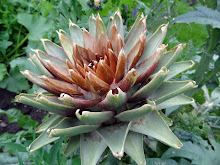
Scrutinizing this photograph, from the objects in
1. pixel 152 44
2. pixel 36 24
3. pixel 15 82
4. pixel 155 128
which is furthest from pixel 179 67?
pixel 15 82

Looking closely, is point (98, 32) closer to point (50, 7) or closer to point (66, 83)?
point (66, 83)

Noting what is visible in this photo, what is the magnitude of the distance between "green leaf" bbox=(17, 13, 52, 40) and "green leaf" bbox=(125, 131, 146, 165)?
3.90 feet

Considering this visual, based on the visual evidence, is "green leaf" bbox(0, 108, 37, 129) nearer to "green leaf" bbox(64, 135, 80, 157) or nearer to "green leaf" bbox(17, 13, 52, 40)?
"green leaf" bbox(17, 13, 52, 40)

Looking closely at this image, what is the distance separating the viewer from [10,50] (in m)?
1.92

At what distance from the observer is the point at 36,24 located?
1.58m

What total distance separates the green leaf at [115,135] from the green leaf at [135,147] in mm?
29

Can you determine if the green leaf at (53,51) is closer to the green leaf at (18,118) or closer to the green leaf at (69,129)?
the green leaf at (69,129)

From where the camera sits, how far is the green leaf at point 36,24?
4.99 ft

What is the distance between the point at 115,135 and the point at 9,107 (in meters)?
1.37

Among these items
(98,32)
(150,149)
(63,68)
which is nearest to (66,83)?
(63,68)

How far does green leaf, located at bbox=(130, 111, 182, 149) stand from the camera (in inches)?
19.6

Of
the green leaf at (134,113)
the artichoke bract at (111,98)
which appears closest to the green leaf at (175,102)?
the artichoke bract at (111,98)

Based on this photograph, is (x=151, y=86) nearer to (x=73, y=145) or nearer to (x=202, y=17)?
(x=73, y=145)

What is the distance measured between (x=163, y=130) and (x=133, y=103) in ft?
0.34
